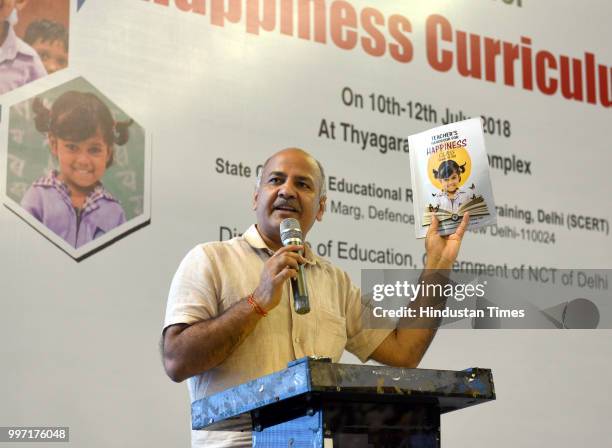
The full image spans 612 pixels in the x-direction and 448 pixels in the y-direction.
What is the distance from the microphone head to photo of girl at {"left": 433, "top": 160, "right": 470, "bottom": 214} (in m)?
0.42

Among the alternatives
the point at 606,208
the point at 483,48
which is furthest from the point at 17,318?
the point at 606,208

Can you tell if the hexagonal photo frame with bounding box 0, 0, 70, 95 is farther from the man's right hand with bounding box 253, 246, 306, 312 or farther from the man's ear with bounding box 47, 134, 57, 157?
the man's right hand with bounding box 253, 246, 306, 312

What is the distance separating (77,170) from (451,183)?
128 centimetres

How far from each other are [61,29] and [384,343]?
1.53 meters

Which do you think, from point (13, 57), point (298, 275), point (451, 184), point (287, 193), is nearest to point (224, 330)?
point (298, 275)

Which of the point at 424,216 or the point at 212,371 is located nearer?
the point at 212,371

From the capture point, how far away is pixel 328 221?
3.75 metres

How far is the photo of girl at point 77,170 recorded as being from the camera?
3.17m

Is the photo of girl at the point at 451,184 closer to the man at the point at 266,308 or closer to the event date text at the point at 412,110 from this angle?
the man at the point at 266,308

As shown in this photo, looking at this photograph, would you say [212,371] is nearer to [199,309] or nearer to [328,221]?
[199,309]

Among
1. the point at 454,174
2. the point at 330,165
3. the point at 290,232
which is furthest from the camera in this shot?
the point at 330,165

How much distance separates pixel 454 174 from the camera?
2648 millimetres
